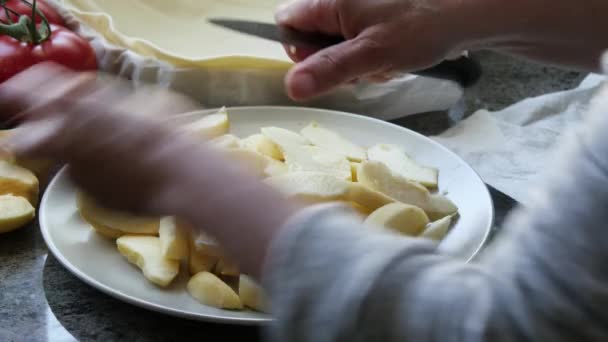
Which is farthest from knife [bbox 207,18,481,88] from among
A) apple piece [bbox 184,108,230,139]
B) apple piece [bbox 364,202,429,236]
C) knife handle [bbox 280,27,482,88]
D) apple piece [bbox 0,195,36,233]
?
apple piece [bbox 0,195,36,233]

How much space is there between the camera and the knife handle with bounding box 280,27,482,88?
853 millimetres

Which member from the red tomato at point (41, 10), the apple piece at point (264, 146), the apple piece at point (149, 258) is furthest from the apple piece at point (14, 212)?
the red tomato at point (41, 10)

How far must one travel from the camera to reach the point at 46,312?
0.65 metres

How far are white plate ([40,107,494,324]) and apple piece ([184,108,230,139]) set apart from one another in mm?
47

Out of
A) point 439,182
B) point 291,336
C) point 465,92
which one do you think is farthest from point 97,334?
point 465,92

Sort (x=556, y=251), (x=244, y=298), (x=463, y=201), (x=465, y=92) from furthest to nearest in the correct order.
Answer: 1. (x=465, y=92)
2. (x=463, y=201)
3. (x=244, y=298)
4. (x=556, y=251)

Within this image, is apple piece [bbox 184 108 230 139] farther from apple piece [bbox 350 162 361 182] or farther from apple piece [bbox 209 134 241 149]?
apple piece [bbox 350 162 361 182]

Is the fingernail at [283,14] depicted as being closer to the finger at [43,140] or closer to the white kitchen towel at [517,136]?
the white kitchen towel at [517,136]

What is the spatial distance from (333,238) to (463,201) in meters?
0.40

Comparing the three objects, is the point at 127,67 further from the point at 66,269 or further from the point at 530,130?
the point at 530,130

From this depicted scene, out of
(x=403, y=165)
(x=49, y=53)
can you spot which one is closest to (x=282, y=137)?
(x=403, y=165)

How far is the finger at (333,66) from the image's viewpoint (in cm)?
77

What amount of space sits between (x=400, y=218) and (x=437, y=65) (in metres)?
0.26

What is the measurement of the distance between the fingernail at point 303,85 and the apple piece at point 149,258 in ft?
0.70
